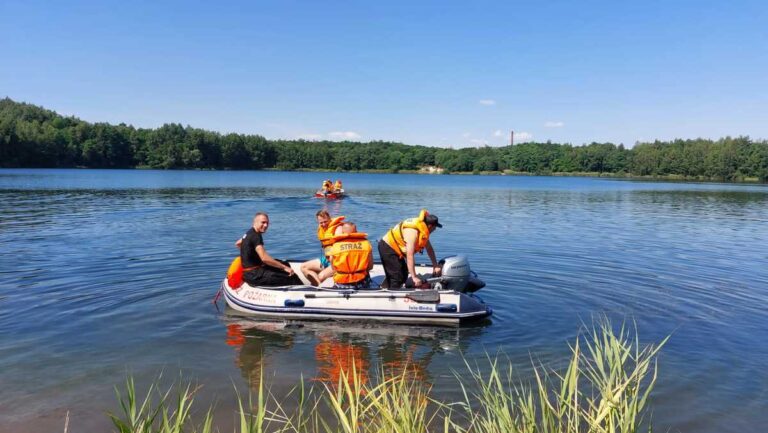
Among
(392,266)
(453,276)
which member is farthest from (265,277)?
(453,276)

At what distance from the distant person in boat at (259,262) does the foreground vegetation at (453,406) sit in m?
2.99

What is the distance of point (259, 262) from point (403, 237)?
249 centimetres

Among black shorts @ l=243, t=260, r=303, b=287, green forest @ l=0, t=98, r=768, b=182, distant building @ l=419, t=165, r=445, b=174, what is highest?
green forest @ l=0, t=98, r=768, b=182

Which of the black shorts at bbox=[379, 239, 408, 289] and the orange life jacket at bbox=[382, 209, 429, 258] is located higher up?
the orange life jacket at bbox=[382, 209, 429, 258]

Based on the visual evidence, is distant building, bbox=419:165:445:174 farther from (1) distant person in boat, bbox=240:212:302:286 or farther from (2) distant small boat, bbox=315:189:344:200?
(1) distant person in boat, bbox=240:212:302:286

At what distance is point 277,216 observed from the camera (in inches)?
1014

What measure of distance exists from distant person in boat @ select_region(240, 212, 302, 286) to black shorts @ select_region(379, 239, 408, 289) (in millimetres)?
1665

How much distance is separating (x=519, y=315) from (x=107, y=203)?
26157 mm

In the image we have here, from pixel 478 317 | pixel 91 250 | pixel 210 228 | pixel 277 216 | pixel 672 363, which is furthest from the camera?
pixel 277 216

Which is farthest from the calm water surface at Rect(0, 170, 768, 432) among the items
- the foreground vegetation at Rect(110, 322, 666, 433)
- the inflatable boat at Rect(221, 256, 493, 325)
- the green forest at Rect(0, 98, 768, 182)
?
the green forest at Rect(0, 98, 768, 182)

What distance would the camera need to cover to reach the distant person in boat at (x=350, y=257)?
28.8 feet

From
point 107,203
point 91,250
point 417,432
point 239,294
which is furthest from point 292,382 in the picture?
point 107,203

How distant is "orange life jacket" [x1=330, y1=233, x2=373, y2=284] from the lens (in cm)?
877

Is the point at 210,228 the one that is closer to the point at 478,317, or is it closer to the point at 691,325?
the point at 478,317
